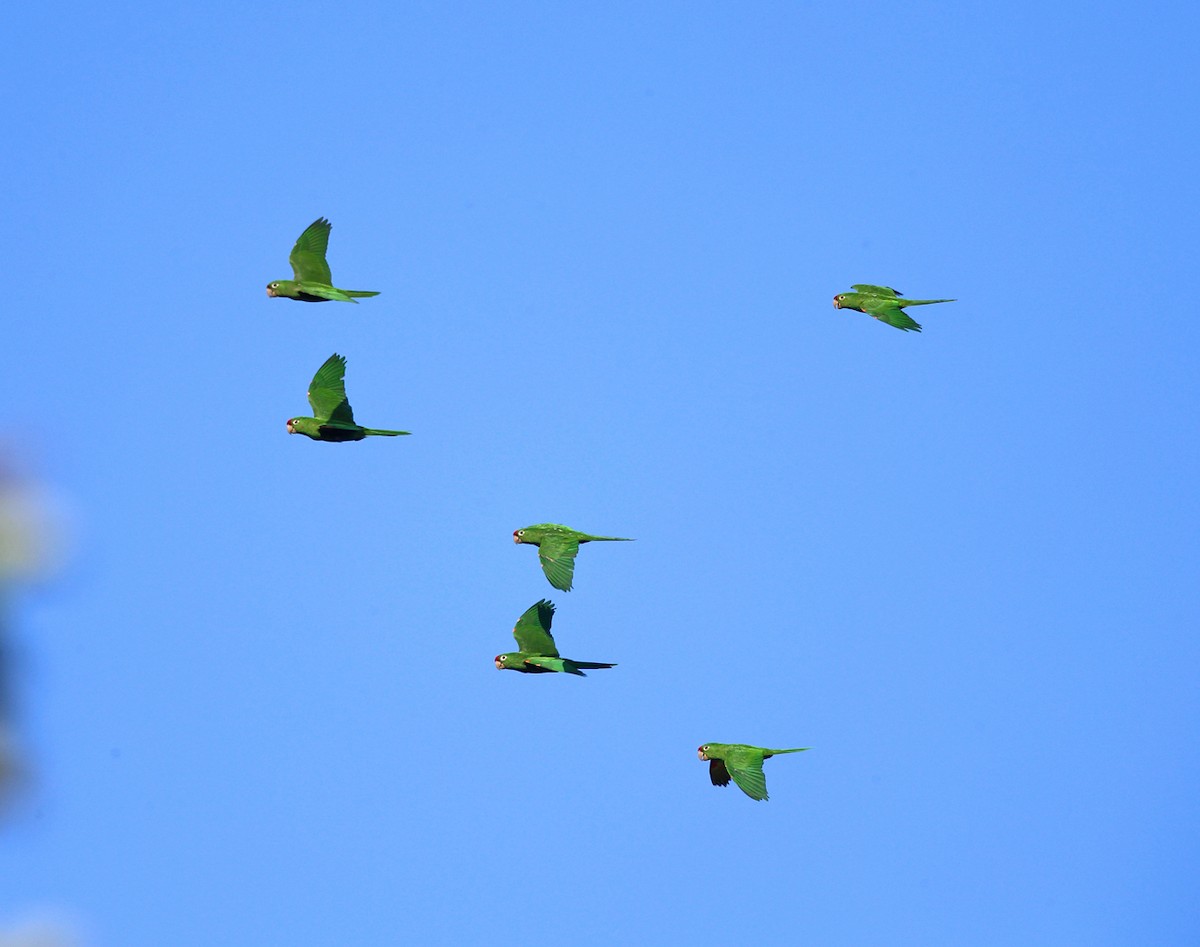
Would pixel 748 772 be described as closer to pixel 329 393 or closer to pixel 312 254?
pixel 329 393

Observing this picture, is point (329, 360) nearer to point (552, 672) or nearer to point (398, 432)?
point (398, 432)

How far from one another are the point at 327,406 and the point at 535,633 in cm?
1003

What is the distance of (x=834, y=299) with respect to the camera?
1912 inches

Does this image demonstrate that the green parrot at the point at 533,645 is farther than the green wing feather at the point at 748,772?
Yes

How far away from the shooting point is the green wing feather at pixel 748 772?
1730 inches

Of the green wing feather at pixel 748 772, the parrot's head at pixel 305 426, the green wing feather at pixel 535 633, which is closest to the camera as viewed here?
the green wing feather at pixel 748 772

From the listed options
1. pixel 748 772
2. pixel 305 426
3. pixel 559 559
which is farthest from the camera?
pixel 559 559

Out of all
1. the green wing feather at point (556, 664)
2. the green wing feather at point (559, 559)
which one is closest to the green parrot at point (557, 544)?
the green wing feather at point (559, 559)

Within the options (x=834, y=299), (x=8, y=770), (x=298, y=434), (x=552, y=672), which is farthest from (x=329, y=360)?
(x=8, y=770)

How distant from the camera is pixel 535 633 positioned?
1874 inches

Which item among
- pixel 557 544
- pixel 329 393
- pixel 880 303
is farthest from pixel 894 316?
pixel 329 393

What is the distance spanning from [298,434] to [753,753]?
17.2m

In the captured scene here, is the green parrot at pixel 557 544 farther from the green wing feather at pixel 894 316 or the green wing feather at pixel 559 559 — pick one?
the green wing feather at pixel 894 316

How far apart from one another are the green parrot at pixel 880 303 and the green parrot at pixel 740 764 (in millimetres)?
14066
